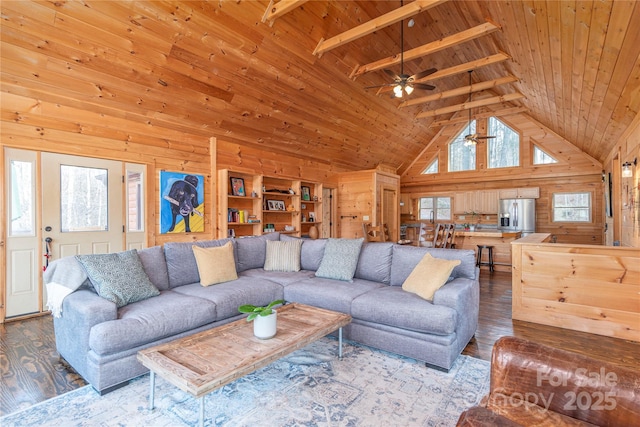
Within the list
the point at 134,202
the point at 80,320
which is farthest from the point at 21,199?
the point at 80,320

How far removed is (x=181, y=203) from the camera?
4.96m

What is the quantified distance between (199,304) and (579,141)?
341 inches

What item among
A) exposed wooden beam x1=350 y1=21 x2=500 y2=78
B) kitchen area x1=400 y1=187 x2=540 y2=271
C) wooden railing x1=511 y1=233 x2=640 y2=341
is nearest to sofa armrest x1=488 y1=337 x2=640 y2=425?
wooden railing x1=511 y1=233 x2=640 y2=341

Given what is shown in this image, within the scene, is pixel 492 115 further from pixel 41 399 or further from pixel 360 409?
pixel 41 399

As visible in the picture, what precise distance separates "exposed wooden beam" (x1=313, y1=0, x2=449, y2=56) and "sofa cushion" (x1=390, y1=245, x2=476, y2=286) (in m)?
2.67

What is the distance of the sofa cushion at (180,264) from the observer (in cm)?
333

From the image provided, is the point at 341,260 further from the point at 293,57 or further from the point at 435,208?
the point at 435,208

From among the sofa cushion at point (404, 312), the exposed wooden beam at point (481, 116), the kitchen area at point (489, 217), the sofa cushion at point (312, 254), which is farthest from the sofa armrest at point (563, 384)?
the exposed wooden beam at point (481, 116)

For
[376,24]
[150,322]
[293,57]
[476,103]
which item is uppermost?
[476,103]

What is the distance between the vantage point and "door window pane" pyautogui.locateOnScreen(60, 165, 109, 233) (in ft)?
13.1

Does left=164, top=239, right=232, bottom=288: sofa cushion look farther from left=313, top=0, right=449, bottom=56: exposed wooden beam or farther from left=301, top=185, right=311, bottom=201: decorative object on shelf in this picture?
left=301, top=185, right=311, bottom=201: decorative object on shelf

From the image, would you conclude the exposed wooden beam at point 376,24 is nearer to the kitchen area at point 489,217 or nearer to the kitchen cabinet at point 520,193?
the kitchen area at point 489,217

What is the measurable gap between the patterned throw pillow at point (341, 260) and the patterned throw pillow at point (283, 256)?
0.43 m

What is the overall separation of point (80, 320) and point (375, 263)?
107 inches
